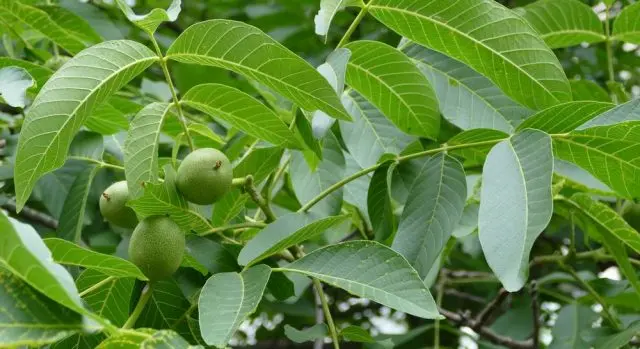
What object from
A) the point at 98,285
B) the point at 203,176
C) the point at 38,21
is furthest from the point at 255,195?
the point at 38,21

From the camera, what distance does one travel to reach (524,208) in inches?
45.5

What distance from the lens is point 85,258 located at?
111 cm

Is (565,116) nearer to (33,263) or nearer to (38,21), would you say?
(33,263)

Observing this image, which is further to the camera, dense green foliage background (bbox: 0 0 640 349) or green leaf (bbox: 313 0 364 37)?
green leaf (bbox: 313 0 364 37)

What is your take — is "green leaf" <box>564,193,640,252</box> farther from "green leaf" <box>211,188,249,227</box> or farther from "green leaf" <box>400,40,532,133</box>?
"green leaf" <box>211,188,249,227</box>

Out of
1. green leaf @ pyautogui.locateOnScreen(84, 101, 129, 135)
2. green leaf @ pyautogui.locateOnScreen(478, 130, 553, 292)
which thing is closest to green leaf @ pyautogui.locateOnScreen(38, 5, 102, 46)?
green leaf @ pyautogui.locateOnScreen(84, 101, 129, 135)

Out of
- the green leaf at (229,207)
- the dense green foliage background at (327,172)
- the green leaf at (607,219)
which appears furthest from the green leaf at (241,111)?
the green leaf at (607,219)

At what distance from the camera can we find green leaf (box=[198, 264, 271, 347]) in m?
1.03

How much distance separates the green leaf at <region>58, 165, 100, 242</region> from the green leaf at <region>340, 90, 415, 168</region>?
1.57ft

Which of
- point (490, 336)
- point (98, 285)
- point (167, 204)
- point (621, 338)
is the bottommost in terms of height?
point (490, 336)

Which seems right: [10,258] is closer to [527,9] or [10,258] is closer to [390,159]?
[390,159]

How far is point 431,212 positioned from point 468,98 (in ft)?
1.00

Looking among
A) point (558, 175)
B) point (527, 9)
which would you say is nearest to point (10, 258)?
point (558, 175)

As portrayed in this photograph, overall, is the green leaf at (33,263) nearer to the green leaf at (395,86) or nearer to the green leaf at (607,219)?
the green leaf at (395,86)
